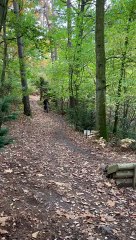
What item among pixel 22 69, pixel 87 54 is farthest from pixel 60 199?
pixel 22 69

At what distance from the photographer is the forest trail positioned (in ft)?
12.4

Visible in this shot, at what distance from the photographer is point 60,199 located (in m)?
4.73

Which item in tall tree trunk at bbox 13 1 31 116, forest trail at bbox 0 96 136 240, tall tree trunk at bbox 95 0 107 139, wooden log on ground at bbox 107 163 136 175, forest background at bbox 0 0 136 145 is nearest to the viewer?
forest trail at bbox 0 96 136 240

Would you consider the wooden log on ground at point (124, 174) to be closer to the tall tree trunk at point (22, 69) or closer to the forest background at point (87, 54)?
the forest background at point (87, 54)

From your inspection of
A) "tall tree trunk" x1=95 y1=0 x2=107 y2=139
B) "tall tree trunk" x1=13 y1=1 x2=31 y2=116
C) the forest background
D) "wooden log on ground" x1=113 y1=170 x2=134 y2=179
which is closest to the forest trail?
"wooden log on ground" x1=113 y1=170 x2=134 y2=179

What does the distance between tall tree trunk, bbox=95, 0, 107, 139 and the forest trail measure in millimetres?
2000

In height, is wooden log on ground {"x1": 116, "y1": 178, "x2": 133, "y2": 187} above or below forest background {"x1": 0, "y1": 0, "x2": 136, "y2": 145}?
below

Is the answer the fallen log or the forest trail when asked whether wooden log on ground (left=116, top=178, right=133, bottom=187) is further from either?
the forest trail

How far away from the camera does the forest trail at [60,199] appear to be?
3.79 m

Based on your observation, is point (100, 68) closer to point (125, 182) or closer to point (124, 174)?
point (124, 174)

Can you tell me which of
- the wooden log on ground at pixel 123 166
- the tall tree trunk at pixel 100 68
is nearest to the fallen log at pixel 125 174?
the wooden log on ground at pixel 123 166

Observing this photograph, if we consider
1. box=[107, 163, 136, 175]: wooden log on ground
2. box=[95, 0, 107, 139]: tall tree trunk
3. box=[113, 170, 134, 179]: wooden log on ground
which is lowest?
box=[113, 170, 134, 179]: wooden log on ground

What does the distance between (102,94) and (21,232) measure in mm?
6482

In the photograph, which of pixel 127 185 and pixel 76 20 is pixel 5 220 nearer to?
pixel 127 185
